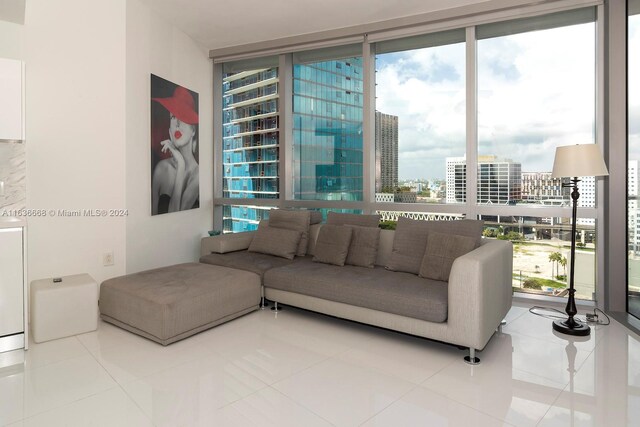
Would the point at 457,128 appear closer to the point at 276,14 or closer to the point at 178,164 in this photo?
the point at 276,14

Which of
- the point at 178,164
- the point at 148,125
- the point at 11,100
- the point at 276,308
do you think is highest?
the point at 148,125

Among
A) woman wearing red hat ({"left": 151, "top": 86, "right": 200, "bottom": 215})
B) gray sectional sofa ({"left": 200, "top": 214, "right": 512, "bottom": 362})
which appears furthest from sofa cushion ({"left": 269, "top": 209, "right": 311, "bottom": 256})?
woman wearing red hat ({"left": 151, "top": 86, "right": 200, "bottom": 215})

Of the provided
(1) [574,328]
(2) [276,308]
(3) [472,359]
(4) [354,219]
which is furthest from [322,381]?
(1) [574,328]

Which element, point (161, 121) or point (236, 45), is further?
point (236, 45)

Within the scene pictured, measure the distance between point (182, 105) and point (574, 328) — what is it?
4528mm

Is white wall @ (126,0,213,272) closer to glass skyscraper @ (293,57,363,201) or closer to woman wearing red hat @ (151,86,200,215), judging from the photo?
woman wearing red hat @ (151,86,200,215)

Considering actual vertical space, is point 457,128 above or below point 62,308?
above

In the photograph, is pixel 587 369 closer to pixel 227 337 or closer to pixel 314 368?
pixel 314 368

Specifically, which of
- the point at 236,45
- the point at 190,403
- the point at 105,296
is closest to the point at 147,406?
the point at 190,403

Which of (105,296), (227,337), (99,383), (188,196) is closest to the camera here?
(99,383)

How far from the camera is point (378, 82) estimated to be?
15.4 feet

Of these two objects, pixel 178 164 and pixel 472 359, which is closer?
pixel 472 359

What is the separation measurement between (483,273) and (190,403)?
6.26 feet

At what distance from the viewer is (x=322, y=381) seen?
2387 mm
